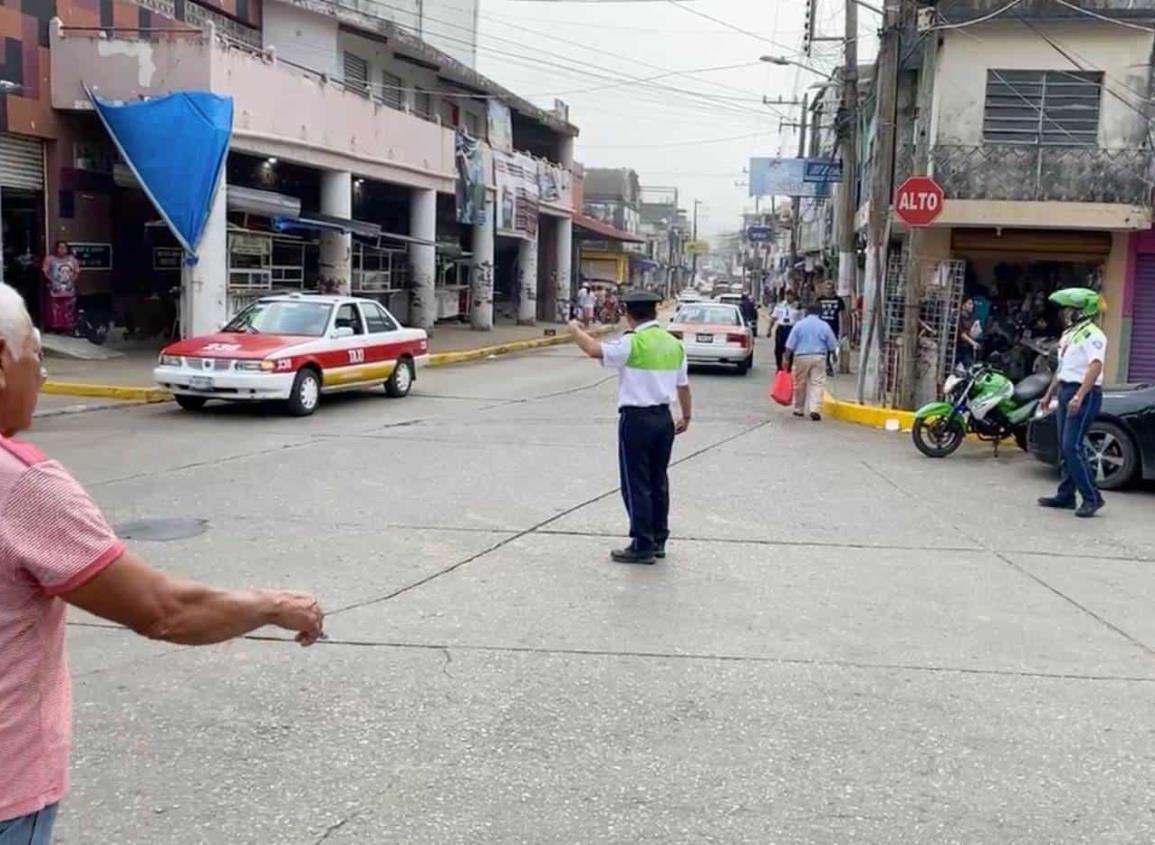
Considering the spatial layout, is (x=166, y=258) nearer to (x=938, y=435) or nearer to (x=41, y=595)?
(x=938, y=435)

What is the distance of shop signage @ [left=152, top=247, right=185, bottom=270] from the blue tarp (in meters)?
3.75

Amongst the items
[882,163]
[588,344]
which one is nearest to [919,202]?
[882,163]

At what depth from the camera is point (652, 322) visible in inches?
306

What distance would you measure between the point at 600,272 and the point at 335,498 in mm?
61791

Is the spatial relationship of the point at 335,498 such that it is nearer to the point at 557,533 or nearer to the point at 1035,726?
the point at 557,533

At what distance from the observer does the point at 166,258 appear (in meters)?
22.8

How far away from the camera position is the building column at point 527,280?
39.9 meters

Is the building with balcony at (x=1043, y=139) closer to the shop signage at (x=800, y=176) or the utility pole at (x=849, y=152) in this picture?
the utility pole at (x=849, y=152)

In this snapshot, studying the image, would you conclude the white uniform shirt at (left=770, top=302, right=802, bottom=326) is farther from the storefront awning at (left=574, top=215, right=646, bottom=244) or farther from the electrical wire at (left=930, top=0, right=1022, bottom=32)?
the storefront awning at (left=574, top=215, right=646, bottom=244)

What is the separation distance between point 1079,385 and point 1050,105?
33.9 ft

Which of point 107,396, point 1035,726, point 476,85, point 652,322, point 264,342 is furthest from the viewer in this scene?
point 476,85

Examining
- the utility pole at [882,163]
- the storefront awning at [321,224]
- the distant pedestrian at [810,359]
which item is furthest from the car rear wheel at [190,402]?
the utility pole at [882,163]

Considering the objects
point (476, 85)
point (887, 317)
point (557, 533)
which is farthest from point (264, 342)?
point (476, 85)

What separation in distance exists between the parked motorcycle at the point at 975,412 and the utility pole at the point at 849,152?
10474 millimetres
